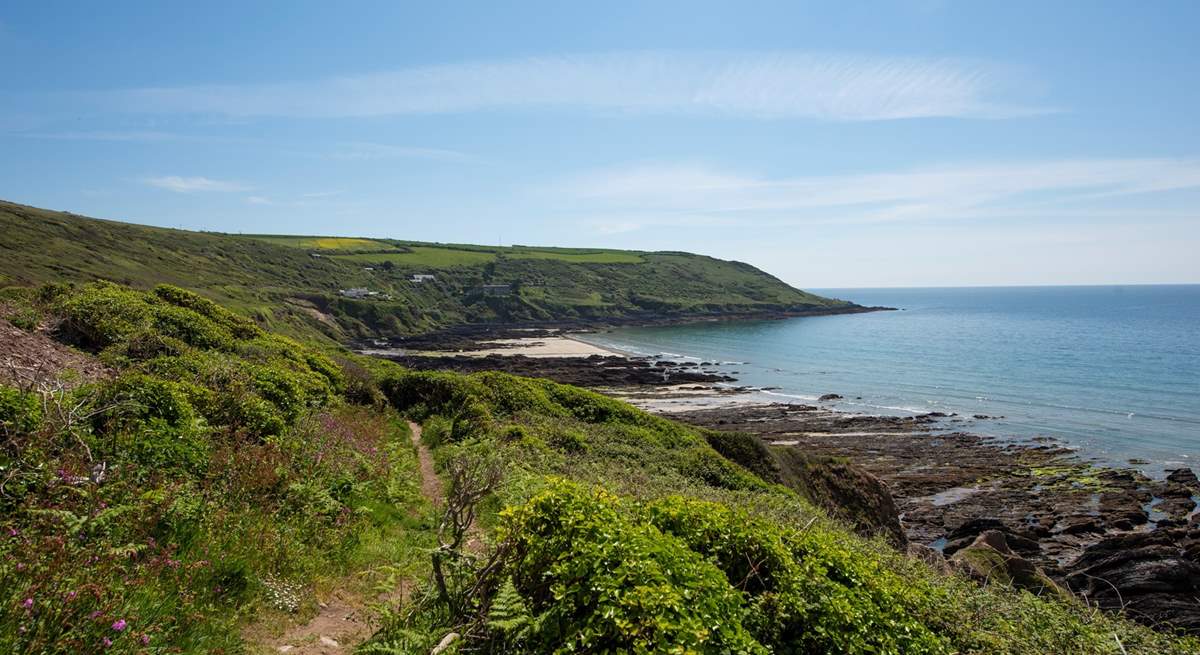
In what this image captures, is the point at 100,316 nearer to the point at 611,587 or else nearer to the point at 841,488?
the point at 611,587

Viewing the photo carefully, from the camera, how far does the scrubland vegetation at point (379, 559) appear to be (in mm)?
4945

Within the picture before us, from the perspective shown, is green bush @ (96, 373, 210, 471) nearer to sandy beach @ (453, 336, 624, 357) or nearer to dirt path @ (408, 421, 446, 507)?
dirt path @ (408, 421, 446, 507)

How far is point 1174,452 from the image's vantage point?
39625mm

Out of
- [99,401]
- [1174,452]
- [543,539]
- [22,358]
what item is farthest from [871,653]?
[1174,452]

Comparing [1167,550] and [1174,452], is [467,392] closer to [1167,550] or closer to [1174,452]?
[1167,550]

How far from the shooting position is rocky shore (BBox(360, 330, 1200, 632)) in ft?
60.1

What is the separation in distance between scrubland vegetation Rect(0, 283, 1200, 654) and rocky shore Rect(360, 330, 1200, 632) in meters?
8.00

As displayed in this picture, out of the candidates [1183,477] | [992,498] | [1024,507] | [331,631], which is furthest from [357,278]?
[331,631]

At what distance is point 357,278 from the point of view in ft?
444

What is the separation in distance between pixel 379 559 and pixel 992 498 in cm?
3521

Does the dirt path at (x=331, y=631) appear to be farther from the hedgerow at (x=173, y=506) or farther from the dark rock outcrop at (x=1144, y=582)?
the dark rock outcrop at (x=1144, y=582)

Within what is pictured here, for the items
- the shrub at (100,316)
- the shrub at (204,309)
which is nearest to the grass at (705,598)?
the shrub at (100,316)

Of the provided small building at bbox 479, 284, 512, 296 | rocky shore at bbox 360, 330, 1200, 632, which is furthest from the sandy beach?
small building at bbox 479, 284, 512, 296

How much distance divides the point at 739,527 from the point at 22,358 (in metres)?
14.7
